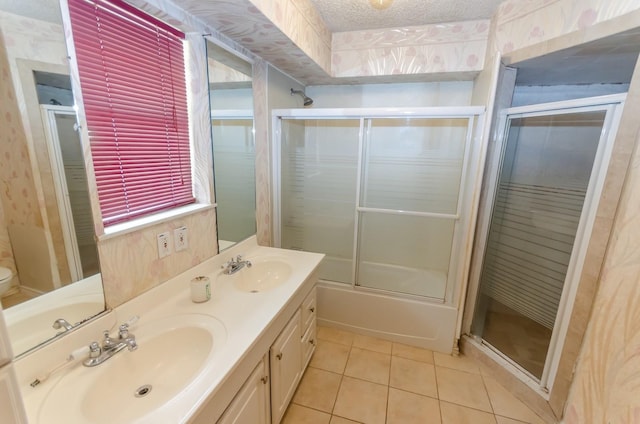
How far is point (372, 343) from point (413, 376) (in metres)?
0.41

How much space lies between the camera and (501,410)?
1.71 meters

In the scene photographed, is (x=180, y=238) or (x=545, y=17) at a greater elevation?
(x=545, y=17)

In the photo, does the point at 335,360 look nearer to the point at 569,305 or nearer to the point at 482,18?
the point at 569,305

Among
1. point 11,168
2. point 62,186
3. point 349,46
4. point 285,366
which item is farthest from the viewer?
point 349,46

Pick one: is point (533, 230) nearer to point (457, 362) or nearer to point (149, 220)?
point (457, 362)

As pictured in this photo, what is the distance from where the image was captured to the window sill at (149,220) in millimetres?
1083

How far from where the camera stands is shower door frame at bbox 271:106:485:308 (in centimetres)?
194

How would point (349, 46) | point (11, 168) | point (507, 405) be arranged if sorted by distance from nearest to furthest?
point (11, 168) → point (507, 405) → point (349, 46)

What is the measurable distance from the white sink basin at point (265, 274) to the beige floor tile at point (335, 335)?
0.84m

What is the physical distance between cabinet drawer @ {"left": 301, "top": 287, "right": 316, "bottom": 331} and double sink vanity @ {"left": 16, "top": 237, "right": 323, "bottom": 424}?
0.27ft

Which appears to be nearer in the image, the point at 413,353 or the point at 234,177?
the point at 234,177

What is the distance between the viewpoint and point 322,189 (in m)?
2.60

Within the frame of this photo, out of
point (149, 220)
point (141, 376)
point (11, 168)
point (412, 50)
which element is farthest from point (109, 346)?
point (412, 50)

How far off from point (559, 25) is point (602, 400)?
1776mm
